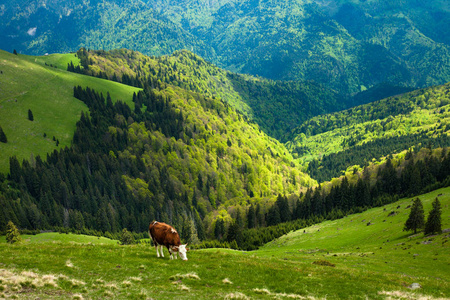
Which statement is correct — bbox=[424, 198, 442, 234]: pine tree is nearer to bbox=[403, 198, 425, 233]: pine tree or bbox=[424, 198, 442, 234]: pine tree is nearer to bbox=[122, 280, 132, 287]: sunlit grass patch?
bbox=[403, 198, 425, 233]: pine tree

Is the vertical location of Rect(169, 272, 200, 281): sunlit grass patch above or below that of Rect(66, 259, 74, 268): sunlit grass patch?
below

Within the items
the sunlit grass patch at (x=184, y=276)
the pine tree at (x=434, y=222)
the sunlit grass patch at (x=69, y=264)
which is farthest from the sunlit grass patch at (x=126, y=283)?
the pine tree at (x=434, y=222)

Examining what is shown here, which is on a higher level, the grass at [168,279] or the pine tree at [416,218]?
the grass at [168,279]

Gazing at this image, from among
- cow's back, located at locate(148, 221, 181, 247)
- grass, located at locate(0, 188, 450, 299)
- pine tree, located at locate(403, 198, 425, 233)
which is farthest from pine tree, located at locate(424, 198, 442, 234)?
cow's back, located at locate(148, 221, 181, 247)

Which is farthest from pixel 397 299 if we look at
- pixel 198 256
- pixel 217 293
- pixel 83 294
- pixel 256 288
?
pixel 83 294

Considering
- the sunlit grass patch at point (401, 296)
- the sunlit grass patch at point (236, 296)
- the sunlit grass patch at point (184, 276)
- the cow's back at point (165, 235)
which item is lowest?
the sunlit grass patch at point (401, 296)

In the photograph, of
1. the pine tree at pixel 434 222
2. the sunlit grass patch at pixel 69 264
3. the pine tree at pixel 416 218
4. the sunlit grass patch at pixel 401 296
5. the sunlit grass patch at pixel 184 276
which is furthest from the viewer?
the pine tree at pixel 416 218

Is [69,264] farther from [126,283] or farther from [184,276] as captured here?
[184,276]

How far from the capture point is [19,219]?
180m

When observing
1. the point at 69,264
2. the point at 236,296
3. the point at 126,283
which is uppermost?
the point at 69,264

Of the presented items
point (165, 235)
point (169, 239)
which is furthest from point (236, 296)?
point (165, 235)

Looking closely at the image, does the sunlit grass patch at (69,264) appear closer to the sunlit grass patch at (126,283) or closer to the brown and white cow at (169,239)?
the sunlit grass patch at (126,283)

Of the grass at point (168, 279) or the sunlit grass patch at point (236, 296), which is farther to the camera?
the sunlit grass patch at point (236, 296)

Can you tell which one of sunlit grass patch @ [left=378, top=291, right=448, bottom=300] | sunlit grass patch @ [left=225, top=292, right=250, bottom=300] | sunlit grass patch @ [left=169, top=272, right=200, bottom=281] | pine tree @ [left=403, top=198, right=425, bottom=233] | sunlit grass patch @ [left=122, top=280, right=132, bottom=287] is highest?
sunlit grass patch @ [left=122, top=280, right=132, bottom=287]
